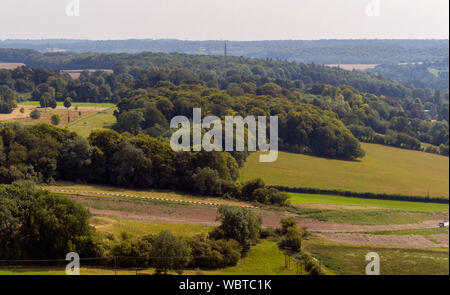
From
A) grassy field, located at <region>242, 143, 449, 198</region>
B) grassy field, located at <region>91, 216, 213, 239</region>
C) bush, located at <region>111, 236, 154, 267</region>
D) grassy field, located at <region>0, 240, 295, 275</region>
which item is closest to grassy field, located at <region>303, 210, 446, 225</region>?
grassy field, located at <region>242, 143, 449, 198</region>

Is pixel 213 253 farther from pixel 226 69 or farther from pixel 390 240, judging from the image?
pixel 226 69

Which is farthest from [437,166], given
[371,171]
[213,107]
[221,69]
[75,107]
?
[221,69]

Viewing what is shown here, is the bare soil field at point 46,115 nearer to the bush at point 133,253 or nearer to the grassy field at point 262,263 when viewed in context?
the bush at point 133,253

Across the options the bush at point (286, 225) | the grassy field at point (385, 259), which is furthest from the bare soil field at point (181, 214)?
the grassy field at point (385, 259)

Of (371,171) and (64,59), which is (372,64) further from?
(371,171)

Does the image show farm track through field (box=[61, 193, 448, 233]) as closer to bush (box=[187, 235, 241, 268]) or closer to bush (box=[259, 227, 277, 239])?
bush (box=[259, 227, 277, 239])

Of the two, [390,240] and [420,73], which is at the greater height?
[420,73]

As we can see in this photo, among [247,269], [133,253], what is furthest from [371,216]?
[133,253]
